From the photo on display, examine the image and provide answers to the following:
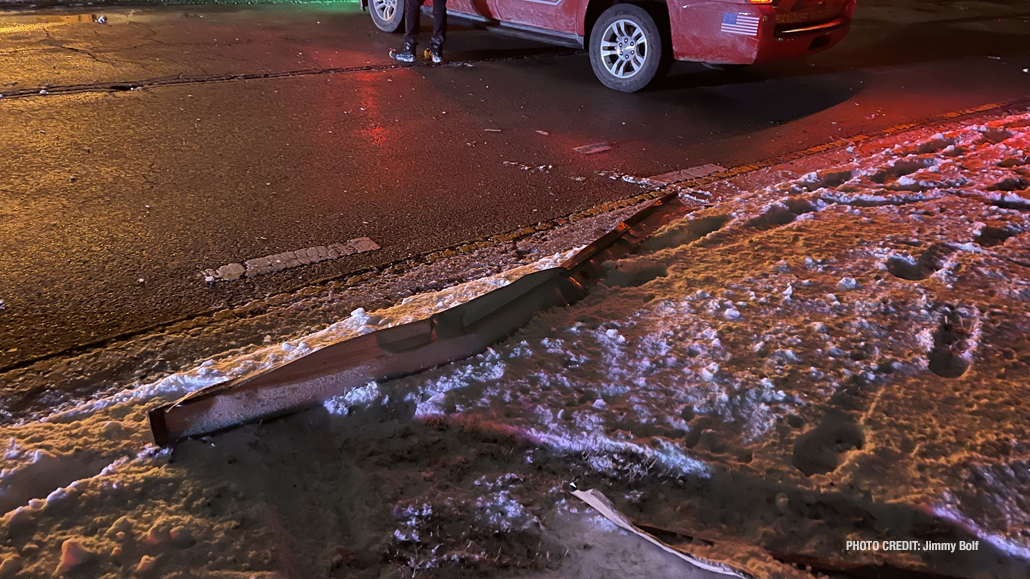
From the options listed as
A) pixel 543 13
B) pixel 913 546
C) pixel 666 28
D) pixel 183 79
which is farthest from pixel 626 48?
pixel 913 546

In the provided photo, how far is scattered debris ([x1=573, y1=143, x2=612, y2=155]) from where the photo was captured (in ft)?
16.7

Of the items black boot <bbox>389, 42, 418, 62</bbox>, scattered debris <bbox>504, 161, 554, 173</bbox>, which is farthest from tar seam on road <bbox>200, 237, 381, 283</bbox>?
black boot <bbox>389, 42, 418, 62</bbox>

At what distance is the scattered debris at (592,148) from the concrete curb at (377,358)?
6.31 ft

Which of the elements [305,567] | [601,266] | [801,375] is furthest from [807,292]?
[305,567]

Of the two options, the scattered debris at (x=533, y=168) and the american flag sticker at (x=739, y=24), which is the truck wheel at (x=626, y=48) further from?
the scattered debris at (x=533, y=168)

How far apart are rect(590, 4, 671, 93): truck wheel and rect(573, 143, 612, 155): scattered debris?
1.73m

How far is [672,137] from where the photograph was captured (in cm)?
555

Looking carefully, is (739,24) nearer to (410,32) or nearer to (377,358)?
(410,32)

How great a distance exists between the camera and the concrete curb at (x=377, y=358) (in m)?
2.19

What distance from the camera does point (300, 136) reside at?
4.96 meters

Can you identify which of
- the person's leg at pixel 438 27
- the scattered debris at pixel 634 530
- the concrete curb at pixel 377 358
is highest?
the person's leg at pixel 438 27

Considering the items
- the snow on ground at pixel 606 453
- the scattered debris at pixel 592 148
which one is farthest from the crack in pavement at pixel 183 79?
the snow on ground at pixel 606 453

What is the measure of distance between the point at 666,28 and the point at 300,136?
3.59 meters

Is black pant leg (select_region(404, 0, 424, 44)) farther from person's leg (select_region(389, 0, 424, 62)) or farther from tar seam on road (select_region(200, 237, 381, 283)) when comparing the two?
tar seam on road (select_region(200, 237, 381, 283))
